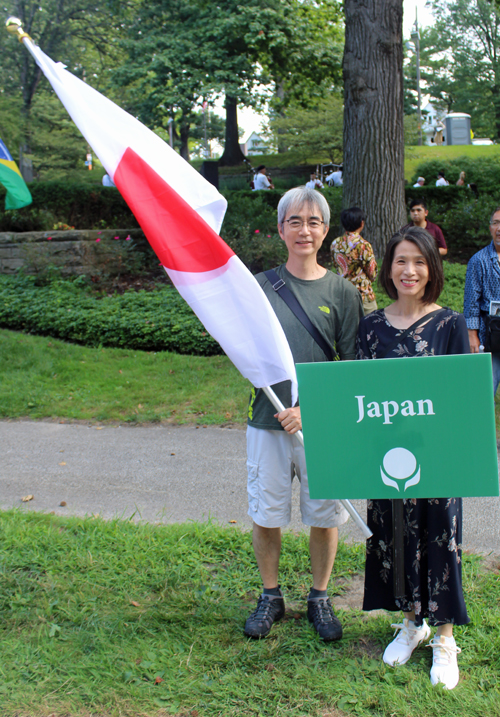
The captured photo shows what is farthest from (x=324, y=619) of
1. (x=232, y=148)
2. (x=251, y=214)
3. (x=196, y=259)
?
(x=232, y=148)

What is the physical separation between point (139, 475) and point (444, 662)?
9.36ft

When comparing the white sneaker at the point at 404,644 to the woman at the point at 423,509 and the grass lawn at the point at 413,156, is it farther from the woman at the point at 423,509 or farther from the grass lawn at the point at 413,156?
the grass lawn at the point at 413,156

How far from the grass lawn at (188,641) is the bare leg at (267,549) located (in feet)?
0.85

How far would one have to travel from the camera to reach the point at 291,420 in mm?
2535

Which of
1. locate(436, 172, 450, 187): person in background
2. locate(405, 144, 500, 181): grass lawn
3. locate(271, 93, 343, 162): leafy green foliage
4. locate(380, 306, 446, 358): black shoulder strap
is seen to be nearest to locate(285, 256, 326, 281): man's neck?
locate(380, 306, 446, 358): black shoulder strap

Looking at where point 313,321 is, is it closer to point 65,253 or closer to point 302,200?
point 302,200

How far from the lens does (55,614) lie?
311 cm

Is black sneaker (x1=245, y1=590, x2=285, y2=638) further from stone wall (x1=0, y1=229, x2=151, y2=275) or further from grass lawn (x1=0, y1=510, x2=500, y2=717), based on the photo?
stone wall (x1=0, y1=229, x2=151, y2=275)

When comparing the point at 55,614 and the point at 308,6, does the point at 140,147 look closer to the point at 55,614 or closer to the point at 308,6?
the point at 55,614

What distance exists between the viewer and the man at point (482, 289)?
463 centimetres

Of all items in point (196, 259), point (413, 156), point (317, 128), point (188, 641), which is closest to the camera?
point (196, 259)

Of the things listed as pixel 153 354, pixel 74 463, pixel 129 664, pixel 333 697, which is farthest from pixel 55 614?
pixel 153 354

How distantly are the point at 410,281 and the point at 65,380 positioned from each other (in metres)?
5.42

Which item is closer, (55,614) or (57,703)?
(57,703)
